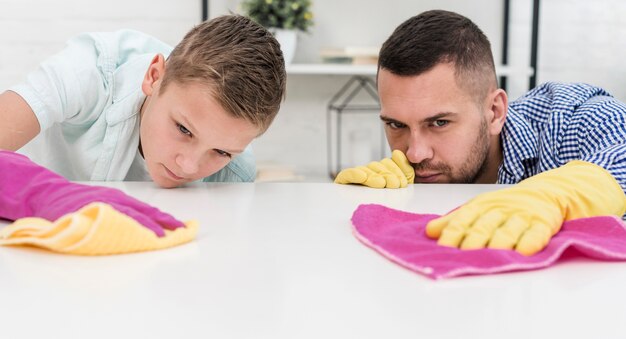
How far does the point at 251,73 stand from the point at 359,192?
0.73 ft

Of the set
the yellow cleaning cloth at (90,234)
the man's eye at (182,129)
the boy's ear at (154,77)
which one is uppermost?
the boy's ear at (154,77)

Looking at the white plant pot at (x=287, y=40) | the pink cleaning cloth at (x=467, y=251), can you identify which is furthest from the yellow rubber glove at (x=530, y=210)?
the white plant pot at (x=287, y=40)

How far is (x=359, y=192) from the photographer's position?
93 centimetres

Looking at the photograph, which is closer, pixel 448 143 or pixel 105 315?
pixel 105 315

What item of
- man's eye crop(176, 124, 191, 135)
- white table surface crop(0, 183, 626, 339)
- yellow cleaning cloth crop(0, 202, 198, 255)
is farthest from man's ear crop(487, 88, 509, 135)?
yellow cleaning cloth crop(0, 202, 198, 255)

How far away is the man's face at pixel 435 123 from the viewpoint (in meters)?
1.17

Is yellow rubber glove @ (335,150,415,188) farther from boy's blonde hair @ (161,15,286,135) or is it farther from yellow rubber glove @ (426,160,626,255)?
yellow rubber glove @ (426,160,626,255)

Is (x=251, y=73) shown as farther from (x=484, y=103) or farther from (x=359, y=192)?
(x=484, y=103)

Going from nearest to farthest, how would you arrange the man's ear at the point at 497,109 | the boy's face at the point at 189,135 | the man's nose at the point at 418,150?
the boy's face at the point at 189,135 → the man's nose at the point at 418,150 → the man's ear at the point at 497,109

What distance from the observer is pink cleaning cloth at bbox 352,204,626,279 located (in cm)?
49

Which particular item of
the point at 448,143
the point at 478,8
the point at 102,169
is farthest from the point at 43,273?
the point at 478,8

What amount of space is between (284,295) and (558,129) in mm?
877

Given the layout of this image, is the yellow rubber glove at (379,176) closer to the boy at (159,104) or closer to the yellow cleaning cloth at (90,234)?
the boy at (159,104)

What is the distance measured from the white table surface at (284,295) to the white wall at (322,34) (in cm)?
214
